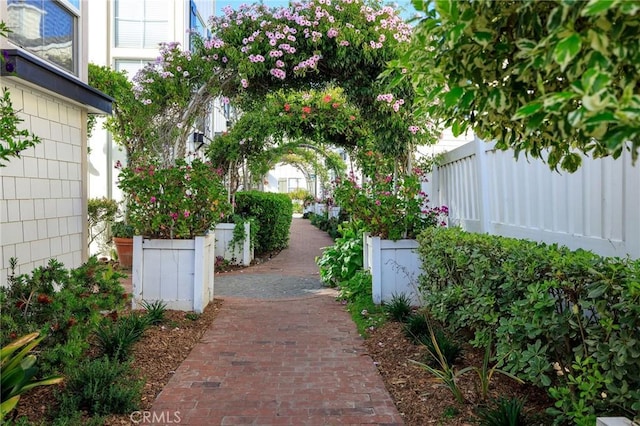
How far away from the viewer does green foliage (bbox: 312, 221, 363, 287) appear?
322 inches

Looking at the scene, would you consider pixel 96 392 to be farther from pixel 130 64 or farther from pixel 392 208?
pixel 130 64

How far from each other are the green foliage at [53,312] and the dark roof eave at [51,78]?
1681 mm

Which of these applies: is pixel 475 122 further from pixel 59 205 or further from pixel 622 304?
pixel 59 205

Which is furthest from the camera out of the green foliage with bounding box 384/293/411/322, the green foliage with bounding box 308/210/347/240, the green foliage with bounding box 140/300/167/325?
the green foliage with bounding box 308/210/347/240

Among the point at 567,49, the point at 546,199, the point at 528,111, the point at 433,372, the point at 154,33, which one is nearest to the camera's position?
the point at 567,49

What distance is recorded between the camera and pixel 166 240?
6336 mm

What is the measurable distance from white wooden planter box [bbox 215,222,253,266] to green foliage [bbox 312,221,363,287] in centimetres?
293

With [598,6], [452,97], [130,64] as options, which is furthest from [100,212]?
[598,6]

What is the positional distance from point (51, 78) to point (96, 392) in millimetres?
3334

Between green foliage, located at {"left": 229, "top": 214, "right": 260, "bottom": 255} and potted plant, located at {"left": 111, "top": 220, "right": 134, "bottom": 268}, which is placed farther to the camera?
green foliage, located at {"left": 229, "top": 214, "right": 260, "bottom": 255}

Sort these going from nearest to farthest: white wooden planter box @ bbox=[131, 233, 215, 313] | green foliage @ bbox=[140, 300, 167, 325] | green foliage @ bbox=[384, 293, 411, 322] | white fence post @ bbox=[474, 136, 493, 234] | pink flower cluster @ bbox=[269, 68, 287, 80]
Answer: white fence post @ bbox=[474, 136, 493, 234]
green foliage @ bbox=[140, 300, 167, 325]
green foliage @ bbox=[384, 293, 411, 322]
white wooden planter box @ bbox=[131, 233, 215, 313]
pink flower cluster @ bbox=[269, 68, 287, 80]

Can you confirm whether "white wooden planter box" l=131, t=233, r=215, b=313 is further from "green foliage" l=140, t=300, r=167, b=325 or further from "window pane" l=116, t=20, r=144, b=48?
"window pane" l=116, t=20, r=144, b=48

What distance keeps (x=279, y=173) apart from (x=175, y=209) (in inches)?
1504

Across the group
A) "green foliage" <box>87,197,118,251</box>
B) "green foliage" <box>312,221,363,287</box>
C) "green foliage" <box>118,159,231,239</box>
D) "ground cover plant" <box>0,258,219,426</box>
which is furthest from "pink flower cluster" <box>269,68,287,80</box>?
"green foliage" <box>87,197,118,251</box>
